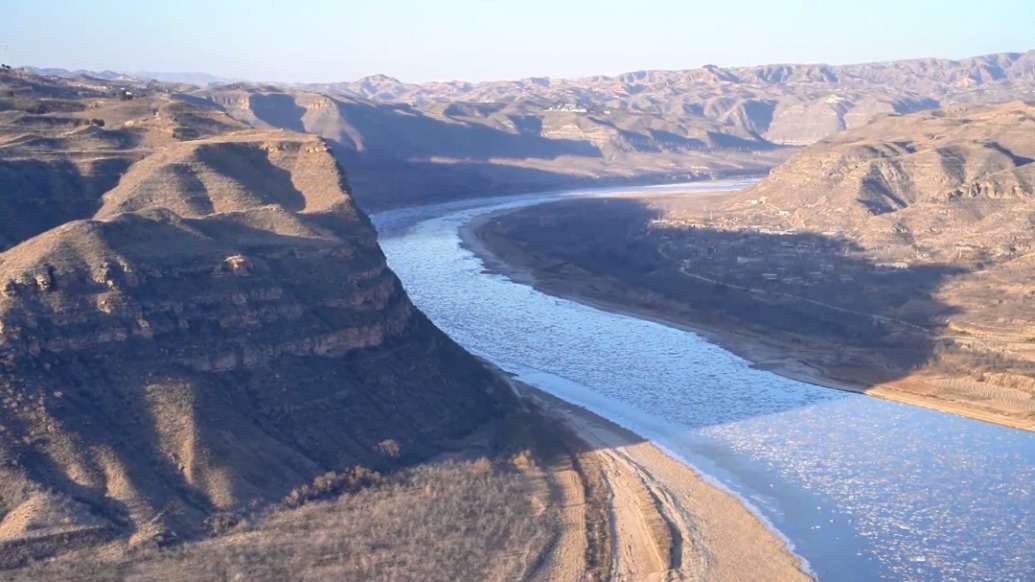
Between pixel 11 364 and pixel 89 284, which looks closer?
pixel 11 364

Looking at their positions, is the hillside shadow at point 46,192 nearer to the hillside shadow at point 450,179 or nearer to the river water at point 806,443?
the river water at point 806,443

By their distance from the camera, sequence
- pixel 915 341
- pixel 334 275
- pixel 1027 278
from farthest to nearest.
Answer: pixel 1027 278
pixel 915 341
pixel 334 275

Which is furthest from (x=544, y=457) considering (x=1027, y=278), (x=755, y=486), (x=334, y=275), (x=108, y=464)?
(x=1027, y=278)

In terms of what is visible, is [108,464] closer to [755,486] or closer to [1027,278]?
[755,486]

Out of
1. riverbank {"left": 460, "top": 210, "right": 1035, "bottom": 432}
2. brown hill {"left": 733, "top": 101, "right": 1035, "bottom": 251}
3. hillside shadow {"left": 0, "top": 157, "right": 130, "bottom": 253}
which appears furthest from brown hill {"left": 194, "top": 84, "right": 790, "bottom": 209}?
hillside shadow {"left": 0, "top": 157, "right": 130, "bottom": 253}

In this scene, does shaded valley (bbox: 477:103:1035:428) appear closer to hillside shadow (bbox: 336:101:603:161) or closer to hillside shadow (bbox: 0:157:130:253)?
hillside shadow (bbox: 0:157:130:253)

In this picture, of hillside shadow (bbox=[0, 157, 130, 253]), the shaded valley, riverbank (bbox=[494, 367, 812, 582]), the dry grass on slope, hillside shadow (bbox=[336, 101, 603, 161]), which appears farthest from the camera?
hillside shadow (bbox=[336, 101, 603, 161])
